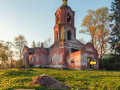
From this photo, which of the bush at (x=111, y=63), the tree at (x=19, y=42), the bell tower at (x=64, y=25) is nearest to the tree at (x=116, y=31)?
the bush at (x=111, y=63)

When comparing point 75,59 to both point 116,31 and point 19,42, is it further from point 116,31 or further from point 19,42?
point 19,42

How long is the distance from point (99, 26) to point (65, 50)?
12.3 m

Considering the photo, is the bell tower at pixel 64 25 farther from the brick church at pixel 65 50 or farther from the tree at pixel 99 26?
the tree at pixel 99 26

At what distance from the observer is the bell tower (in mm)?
23234

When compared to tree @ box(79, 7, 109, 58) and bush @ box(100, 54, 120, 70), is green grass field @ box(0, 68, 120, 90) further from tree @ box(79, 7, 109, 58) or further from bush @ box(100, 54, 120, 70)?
tree @ box(79, 7, 109, 58)

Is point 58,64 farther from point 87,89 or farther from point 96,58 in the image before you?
point 87,89

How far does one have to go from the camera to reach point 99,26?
26.0 meters

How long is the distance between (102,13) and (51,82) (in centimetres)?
2517

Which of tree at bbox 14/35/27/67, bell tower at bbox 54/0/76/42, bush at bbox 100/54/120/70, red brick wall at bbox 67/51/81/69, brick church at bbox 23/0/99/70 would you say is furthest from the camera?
tree at bbox 14/35/27/67

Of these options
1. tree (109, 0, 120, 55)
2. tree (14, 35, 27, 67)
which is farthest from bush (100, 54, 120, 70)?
tree (14, 35, 27, 67)

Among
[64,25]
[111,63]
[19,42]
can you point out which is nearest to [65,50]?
[64,25]

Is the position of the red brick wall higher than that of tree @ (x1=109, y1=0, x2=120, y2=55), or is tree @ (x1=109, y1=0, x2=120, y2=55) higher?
tree @ (x1=109, y1=0, x2=120, y2=55)

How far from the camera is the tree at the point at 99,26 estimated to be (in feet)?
84.6

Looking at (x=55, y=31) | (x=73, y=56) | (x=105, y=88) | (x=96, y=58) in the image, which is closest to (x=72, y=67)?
(x=73, y=56)
